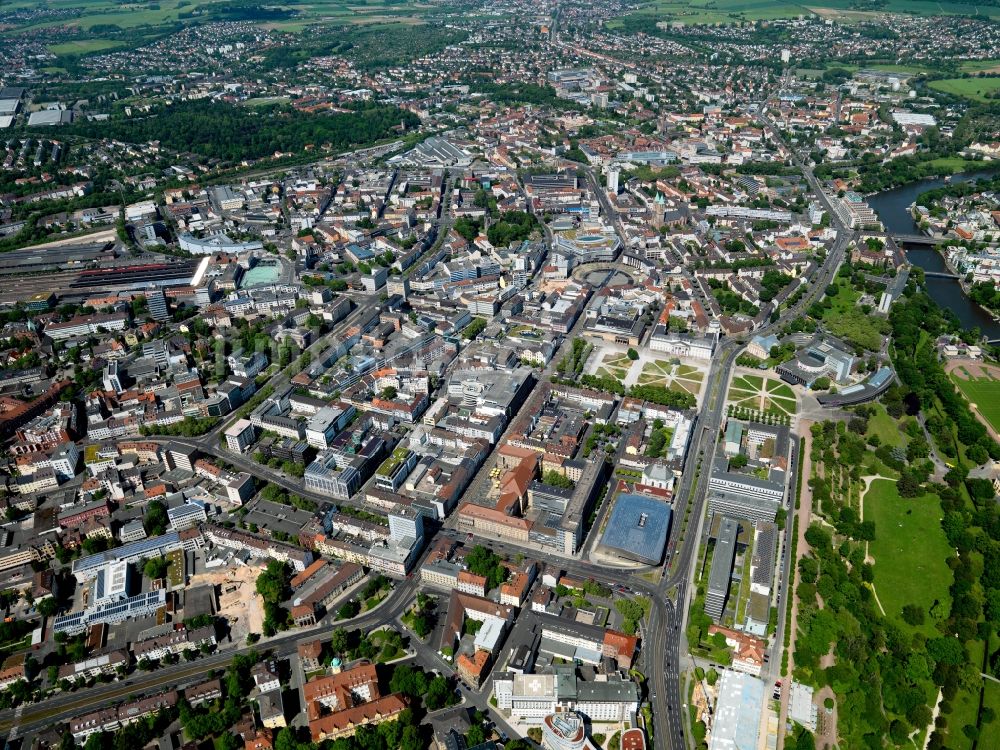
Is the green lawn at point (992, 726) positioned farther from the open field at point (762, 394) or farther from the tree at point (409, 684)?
the tree at point (409, 684)

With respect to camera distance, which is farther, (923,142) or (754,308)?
(923,142)

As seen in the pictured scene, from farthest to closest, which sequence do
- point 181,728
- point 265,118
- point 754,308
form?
point 265,118 < point 754,308 < point 181,728

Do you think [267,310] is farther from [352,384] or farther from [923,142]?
[923,142]

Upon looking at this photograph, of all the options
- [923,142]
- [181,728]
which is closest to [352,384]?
[181,728]

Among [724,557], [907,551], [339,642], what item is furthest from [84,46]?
[907,551]

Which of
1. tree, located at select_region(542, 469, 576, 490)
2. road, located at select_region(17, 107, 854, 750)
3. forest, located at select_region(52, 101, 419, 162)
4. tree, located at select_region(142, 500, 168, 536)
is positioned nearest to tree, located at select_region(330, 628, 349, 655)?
road, located at select_region(17, 107, 854, 750)

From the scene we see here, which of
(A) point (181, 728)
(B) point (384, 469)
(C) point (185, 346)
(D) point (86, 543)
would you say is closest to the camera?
(A) point (181, 728)
